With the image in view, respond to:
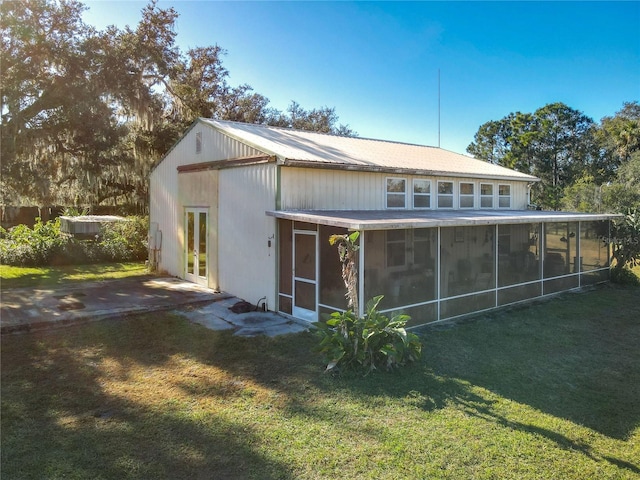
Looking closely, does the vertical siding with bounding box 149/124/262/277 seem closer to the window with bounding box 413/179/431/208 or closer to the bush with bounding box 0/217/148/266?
the bush with bounding box 0/217/148/266

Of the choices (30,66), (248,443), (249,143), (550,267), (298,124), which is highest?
(298,124)

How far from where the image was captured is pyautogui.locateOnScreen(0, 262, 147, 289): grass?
13352 mm

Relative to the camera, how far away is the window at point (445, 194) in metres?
13.7

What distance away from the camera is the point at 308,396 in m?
5.70

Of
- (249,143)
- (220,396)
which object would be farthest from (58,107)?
(220,396)

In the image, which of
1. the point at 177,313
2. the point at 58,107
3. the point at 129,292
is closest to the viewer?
the point at 177,313

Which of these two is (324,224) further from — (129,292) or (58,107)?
(58,107)

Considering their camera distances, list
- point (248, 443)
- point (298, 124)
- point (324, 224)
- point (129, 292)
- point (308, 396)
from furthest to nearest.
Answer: point (298, 124) → point (129, 292) → point (324, 224) → point (308, 396) → point (248, 443)

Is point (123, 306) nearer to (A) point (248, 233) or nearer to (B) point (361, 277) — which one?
(A) point (248, 233)

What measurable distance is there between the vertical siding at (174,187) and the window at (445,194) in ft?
21.7

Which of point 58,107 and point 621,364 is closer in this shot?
point 621,364

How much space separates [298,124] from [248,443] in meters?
30.9

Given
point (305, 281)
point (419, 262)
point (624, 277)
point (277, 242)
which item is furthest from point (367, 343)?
point (624, 277)

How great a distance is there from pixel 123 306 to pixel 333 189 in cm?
560
